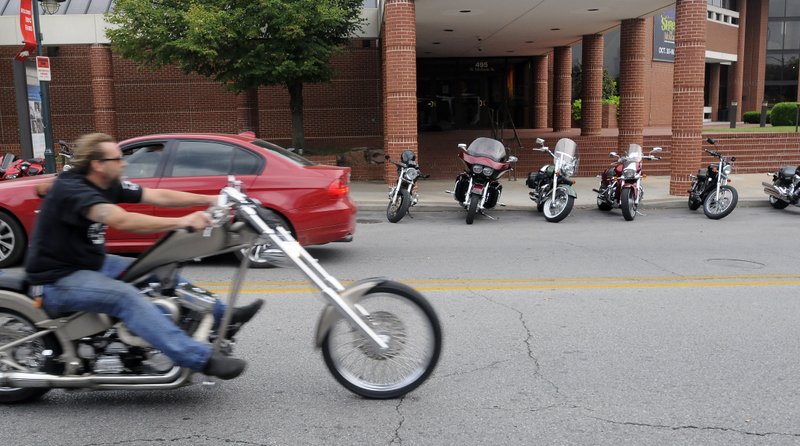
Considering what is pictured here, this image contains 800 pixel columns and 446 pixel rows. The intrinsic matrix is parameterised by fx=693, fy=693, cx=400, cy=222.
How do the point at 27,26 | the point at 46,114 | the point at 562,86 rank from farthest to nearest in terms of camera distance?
the point at 562,86
the point at 27,26
the point at 46,114

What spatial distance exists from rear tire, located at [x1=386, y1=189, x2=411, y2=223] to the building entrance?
60.0 feet

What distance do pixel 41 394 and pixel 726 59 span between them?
4721cm

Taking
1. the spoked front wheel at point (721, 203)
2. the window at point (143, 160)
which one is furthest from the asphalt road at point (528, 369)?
the spoked front wheel at point (721, 203)

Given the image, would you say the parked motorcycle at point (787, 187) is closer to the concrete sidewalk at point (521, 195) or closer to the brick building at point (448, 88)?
the concrete sidewalk at point (521, 195)

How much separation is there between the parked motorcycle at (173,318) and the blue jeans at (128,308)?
118 millimetres

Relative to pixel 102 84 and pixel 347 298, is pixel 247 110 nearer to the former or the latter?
pixel 102 84

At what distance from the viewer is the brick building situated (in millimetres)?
15500

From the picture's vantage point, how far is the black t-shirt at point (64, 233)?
3855 millimetres

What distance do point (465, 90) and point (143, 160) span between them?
948 inches

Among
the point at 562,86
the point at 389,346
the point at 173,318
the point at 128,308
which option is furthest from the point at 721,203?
the point at 562,86

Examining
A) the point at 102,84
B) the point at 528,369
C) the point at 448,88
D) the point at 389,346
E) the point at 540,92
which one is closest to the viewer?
the point at 389,346

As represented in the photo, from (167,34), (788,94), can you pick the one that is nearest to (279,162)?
(167,34)

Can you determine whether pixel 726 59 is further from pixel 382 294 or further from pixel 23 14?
pixel 382 294

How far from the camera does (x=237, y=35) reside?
623 inches
